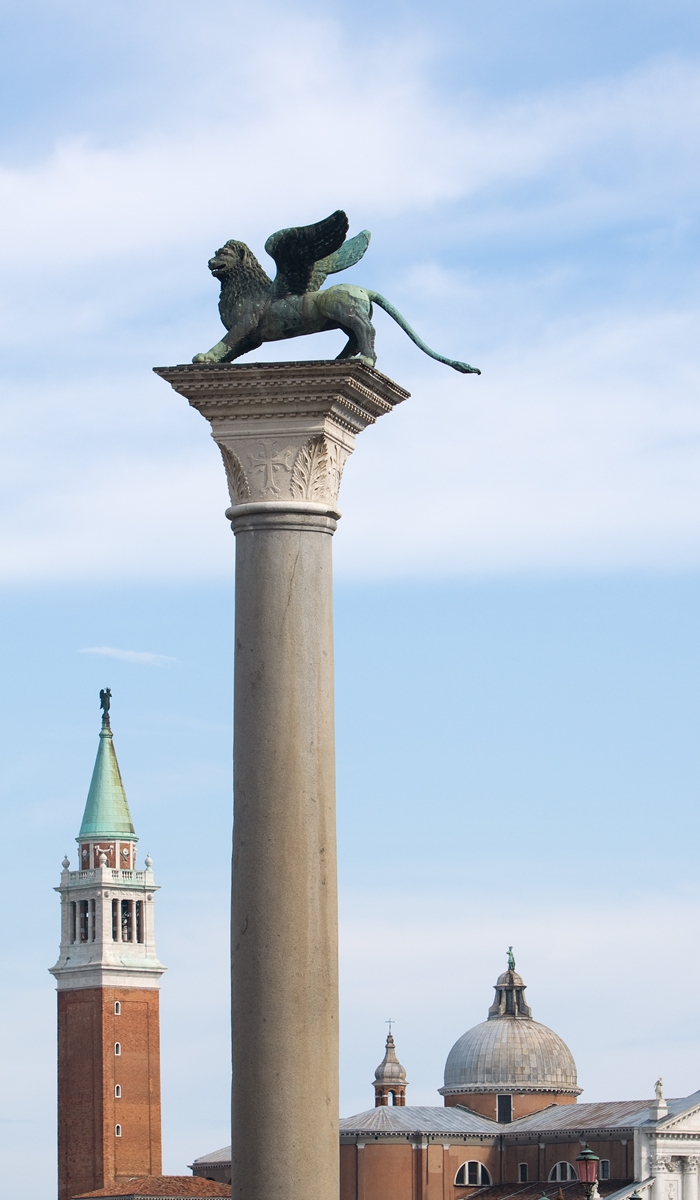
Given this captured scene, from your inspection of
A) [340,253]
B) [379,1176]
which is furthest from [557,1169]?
[340,253]

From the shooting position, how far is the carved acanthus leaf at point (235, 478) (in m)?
10.6

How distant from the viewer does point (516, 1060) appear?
93.4m

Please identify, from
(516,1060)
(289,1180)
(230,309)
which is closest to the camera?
(289,1180)

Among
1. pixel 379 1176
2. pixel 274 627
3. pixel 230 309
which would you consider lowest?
pixel 379 1176

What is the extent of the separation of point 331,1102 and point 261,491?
2542 millimetres

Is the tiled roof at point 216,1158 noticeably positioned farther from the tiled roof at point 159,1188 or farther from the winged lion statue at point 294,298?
the winged lion statue at point 294,298

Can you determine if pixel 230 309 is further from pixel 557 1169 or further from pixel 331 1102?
pixel 557 1169

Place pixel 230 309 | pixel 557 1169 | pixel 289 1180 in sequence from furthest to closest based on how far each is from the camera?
1. pixel 557 1169
2. pixel 230 309
3. pixel 289 1180

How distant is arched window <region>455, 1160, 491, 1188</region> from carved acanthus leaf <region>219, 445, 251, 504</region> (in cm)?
7995

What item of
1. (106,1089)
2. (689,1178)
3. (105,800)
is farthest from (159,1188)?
(689,1178)

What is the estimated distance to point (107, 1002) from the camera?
94375mm

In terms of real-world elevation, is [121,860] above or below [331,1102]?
above

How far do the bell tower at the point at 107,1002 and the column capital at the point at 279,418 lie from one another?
3289 inches

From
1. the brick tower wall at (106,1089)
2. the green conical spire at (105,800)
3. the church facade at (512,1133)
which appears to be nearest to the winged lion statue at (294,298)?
the church facade at (512,1133)
